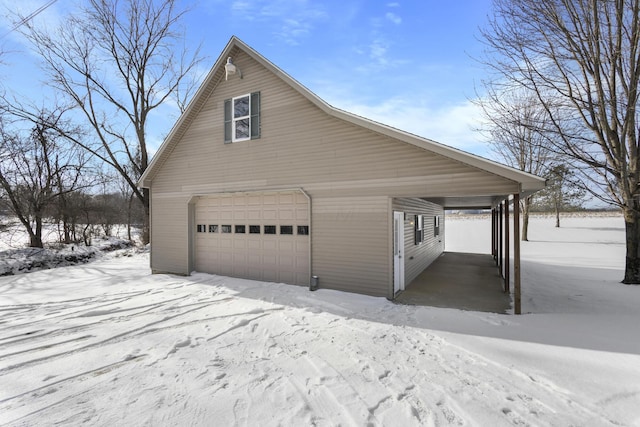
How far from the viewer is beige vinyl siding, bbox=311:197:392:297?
6.92m

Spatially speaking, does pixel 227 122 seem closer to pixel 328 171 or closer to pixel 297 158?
pixel 297 158

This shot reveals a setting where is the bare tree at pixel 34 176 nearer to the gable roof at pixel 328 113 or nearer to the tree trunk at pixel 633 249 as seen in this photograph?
the gable roof at pixel 328 113

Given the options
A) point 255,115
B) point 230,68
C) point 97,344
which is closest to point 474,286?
point 255,115

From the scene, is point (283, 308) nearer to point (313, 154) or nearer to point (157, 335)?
Result: point (157, 335)

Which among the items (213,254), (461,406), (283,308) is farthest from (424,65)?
(213,254)

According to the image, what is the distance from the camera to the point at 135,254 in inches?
625

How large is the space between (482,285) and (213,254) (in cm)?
860

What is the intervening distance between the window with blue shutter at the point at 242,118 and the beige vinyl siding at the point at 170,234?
2.95 m

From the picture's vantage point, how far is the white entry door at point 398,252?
716cm

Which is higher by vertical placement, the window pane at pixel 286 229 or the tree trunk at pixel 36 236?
the window pane at pixel 286 229

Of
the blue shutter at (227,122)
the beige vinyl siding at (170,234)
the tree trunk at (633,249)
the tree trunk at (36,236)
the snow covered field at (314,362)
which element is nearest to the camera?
the snow covered field at (314,362)

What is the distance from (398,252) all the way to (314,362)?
13.9 feet

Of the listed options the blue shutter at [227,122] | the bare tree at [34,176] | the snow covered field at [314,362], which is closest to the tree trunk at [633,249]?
the snow covered field at [314,362]

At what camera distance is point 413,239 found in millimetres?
9352
